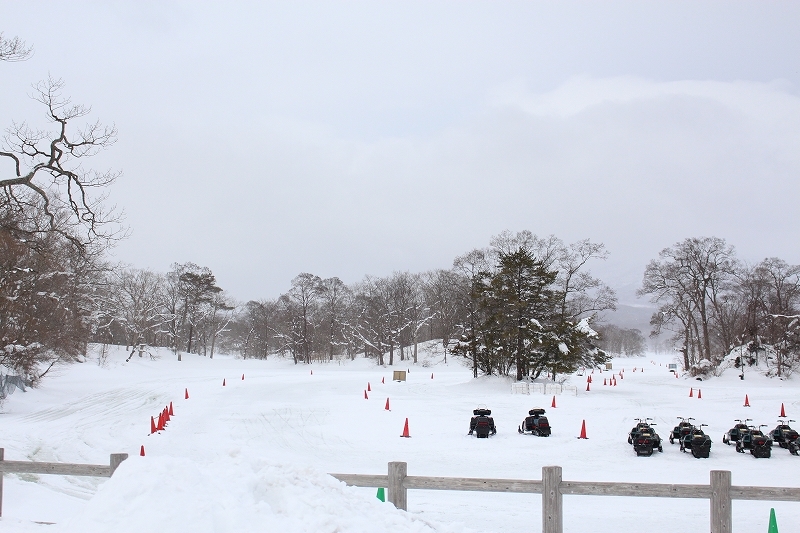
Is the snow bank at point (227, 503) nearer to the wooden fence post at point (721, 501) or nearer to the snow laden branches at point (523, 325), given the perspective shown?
the wooden fence post at point (721, 501)

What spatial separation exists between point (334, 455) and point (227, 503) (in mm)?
11247

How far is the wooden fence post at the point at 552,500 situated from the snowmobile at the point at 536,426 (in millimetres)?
12601

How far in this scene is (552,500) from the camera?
24.4 ft

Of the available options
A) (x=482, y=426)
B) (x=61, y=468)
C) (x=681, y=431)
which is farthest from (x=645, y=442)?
(x=61, y=468)

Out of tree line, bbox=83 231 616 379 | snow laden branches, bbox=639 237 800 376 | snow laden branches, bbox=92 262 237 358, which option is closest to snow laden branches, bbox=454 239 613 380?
tree line, bbox=83 231 616 379

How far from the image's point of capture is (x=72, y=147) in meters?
18.8

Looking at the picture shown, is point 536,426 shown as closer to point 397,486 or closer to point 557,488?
point 557,488

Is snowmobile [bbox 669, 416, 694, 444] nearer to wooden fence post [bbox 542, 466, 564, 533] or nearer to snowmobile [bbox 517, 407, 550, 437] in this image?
snowmobile [bbox 517, 407, 550, 437]

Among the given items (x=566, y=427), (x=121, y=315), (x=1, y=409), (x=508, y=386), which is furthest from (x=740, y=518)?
(x=121, y=315)

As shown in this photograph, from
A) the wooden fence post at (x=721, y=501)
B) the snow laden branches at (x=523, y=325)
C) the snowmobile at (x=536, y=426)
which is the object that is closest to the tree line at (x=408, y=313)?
the snow laden branches at (x=523, y=325)

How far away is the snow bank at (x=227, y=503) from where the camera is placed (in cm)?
532

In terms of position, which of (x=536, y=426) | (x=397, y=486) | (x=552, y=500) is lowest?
(x=536, y=426)

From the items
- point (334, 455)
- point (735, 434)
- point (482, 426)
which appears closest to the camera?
point (334, 455)

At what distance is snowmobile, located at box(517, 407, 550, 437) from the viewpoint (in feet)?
64.4
